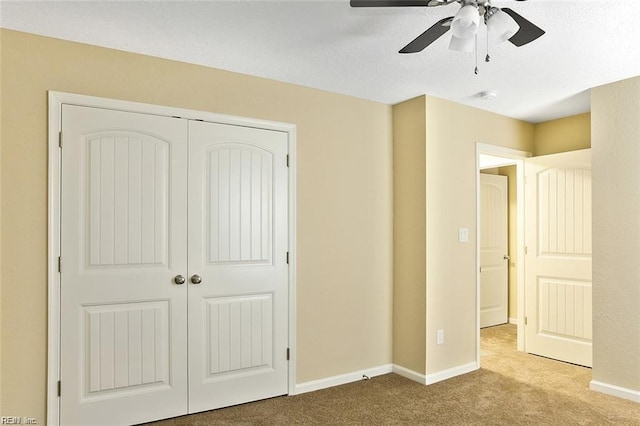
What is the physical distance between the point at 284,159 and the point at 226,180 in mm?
511

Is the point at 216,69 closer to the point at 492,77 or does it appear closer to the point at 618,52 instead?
the point at 492,77

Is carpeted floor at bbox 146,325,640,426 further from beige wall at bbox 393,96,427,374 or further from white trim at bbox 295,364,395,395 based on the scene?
beige wall at bbox 393,96,427,374

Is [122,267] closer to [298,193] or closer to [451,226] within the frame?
[298,193]

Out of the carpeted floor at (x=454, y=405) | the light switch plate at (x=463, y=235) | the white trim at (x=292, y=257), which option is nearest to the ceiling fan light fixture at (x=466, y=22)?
the white trim at (x=292, y=257)

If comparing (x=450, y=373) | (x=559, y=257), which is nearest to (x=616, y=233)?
(x=559, y=257)

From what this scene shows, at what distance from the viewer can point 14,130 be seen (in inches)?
98.3

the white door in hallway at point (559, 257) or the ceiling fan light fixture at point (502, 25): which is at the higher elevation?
the ceiling fan light fixture at point (502, 25)

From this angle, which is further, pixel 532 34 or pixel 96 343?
pixel 96 343

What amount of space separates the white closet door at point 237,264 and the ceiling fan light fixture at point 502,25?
1.81 meters

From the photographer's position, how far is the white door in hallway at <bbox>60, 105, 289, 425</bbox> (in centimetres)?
267

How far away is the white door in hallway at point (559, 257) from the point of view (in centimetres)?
407

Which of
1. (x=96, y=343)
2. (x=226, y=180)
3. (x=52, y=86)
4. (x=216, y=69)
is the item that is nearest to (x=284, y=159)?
(x=226, y=180)

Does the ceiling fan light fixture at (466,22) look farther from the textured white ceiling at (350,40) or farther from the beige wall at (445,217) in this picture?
the beige wall at (445,217)

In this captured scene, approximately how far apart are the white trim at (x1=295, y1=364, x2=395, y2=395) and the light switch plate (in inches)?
52.9
